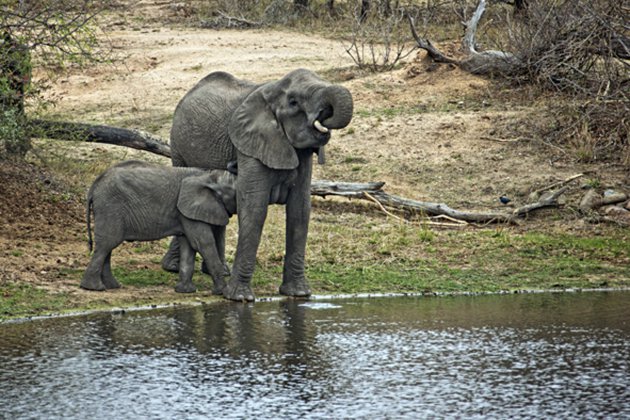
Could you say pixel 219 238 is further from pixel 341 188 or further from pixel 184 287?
pixel 341 188

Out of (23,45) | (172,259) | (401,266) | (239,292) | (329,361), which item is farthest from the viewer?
(23,45)

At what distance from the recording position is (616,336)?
997 cm

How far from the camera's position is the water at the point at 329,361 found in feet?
25.5

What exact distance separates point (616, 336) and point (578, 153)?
27.0 feet

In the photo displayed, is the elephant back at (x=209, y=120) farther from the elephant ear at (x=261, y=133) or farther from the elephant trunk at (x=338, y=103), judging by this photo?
the elephant trunk at (x=338, y=103)

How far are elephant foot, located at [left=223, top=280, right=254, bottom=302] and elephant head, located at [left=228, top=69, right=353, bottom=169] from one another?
1178 millimetres

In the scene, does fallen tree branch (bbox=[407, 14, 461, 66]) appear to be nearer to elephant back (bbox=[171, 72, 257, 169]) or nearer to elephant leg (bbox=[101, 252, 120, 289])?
elephant back (bbox=[171, 72, 257, 169])

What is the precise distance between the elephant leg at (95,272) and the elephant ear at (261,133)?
63.6 inches

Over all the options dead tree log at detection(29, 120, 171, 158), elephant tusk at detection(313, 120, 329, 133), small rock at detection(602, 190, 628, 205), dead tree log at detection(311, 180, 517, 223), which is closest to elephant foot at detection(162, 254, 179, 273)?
elephant tusk at detection(313, 120, 329, 133)

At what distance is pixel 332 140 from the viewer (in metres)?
19.4

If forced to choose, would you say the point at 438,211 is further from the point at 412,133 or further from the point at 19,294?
the point at 19,294

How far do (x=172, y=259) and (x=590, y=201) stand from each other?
237 inches

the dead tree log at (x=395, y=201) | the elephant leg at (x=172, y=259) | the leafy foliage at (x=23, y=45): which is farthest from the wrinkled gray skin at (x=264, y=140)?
the dead tree log at (x=395, y=201)

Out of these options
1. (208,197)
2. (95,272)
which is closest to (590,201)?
(208,197)
